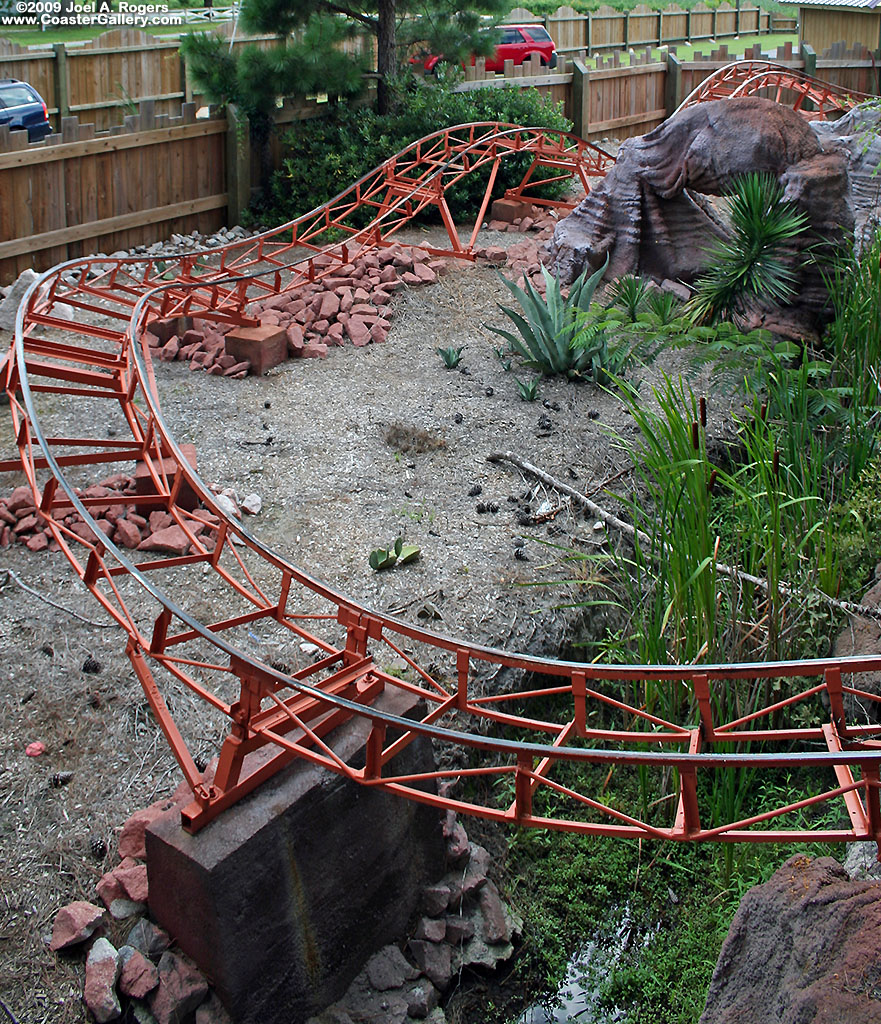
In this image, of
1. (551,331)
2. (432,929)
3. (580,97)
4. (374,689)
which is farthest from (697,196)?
(432,929)

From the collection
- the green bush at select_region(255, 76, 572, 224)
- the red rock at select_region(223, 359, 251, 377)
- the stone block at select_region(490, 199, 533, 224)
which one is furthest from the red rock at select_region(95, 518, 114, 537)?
the stone block at select_region(490, 199, 533, 224)

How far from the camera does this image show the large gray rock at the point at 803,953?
2.39m

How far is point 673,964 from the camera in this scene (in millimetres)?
3809

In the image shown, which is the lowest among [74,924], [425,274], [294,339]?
[74,924]

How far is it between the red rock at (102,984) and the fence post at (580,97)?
1337cm

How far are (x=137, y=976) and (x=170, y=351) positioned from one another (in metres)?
5.25

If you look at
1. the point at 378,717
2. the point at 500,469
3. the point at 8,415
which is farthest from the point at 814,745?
the point at 8,415

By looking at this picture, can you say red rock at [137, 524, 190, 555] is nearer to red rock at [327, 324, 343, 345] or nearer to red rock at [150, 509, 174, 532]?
red rock at [150, 509, 174, 532]

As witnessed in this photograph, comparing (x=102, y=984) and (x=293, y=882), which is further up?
(x=293, y=882)

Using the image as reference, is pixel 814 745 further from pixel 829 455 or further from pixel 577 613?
pixel 829 455

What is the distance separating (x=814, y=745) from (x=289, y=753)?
2581mm

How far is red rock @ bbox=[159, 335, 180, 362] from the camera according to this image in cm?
772

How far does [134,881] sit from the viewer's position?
351cm

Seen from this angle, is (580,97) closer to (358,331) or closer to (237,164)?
(237,164)
